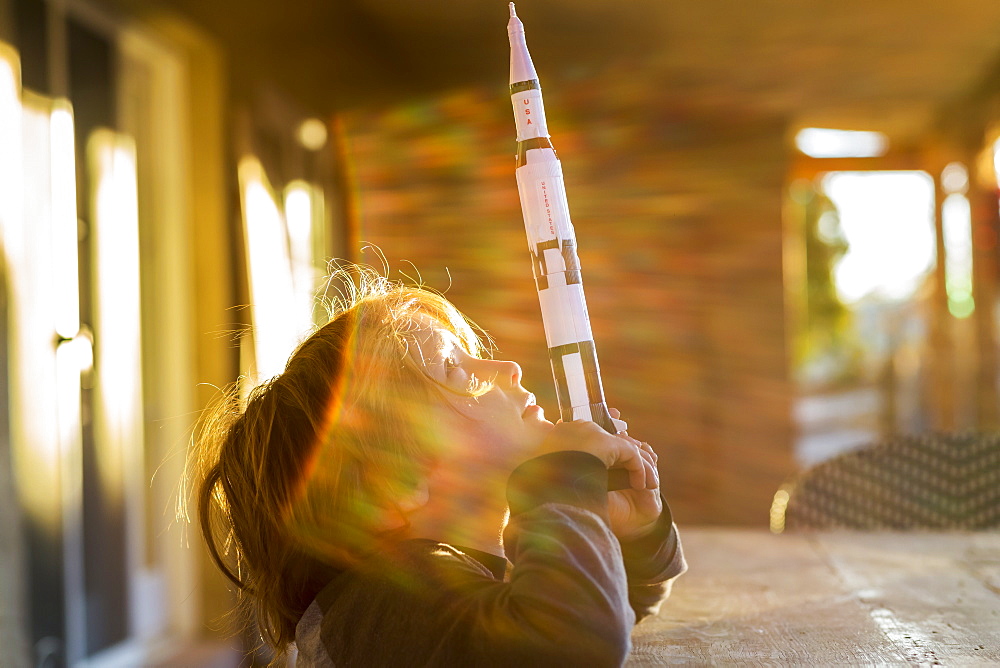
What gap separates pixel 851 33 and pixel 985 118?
6.11 ft

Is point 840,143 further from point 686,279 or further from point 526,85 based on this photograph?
point 526,85

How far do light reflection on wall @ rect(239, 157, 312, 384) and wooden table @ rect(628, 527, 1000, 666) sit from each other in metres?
2.12

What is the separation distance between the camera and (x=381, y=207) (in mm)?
4621

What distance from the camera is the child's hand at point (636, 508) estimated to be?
2.66 feet

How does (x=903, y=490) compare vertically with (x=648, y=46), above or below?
below

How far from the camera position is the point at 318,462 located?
808 millimetres

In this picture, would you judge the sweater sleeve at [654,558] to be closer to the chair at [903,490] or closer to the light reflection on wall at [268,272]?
the chair at [903,490]

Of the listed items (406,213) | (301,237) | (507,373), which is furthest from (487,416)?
(406,213)

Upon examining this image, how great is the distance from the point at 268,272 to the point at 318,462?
8.65ft

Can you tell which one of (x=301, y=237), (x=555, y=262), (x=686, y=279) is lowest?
(x=555, y=262)

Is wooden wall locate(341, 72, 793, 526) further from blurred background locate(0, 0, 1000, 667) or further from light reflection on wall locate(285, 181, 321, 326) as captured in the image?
light reflection on wall locate(285, 181, 321, 326)

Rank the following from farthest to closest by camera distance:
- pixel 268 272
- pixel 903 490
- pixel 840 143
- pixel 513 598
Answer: pixel 840 143 → pixel 268 272 → pixel 903 490 → pixel 513 598

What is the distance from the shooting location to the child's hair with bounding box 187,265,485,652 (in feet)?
2.62

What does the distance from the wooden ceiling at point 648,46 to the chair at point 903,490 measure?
94.3 inches
